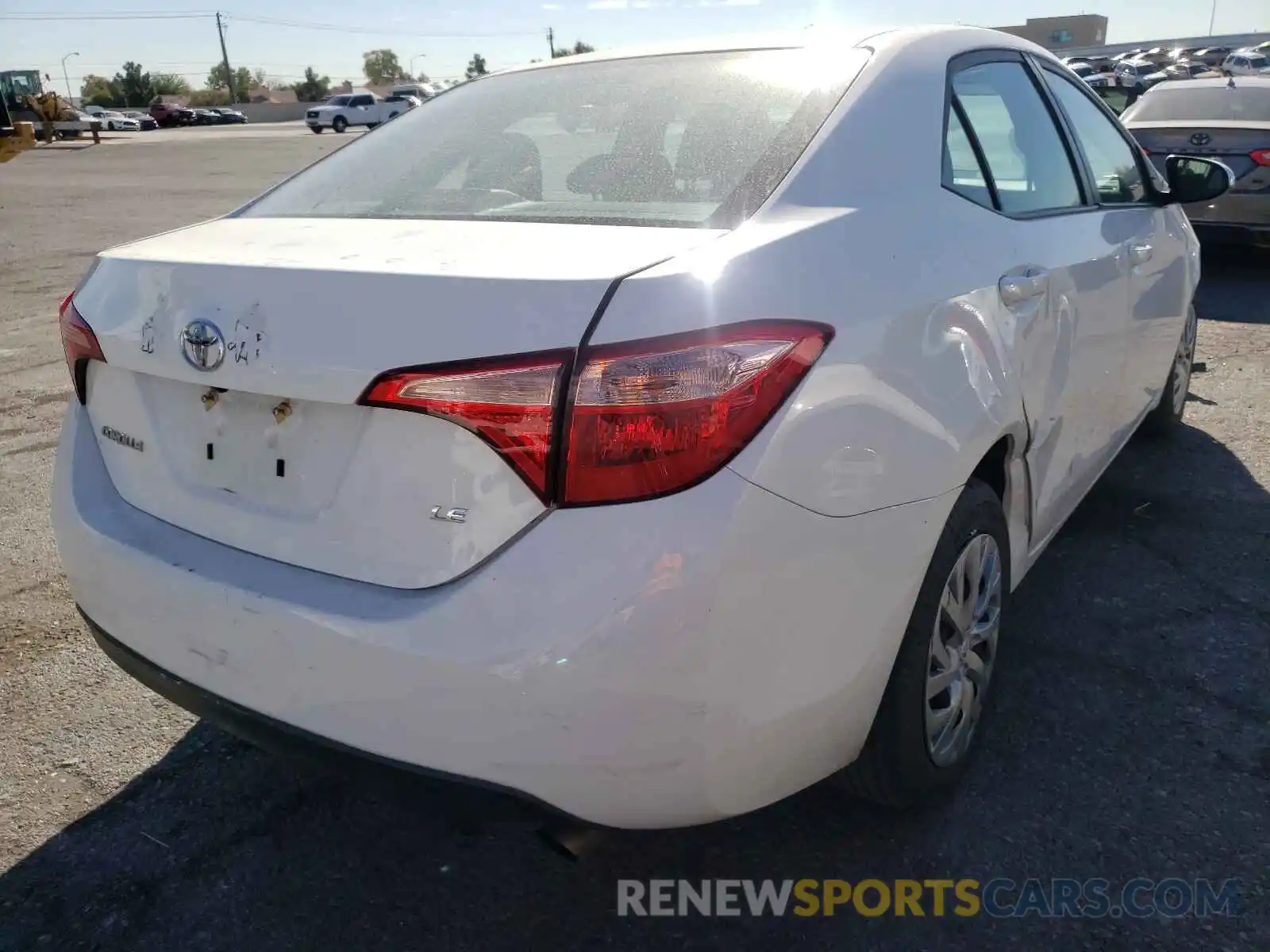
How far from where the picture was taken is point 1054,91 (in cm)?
327

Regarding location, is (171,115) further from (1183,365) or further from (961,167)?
(961,167)

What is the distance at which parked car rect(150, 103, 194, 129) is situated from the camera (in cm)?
6594

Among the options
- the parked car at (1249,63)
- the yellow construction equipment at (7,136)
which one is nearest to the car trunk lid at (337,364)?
the yellow construction equipment at (7,136)

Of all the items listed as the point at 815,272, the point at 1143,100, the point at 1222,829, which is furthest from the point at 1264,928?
the point at 1143,100

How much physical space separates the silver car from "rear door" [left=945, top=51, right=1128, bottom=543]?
530cm

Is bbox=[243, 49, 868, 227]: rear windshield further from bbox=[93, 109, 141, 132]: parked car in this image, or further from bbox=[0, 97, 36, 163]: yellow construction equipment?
bbox=[93, 109, 141, 132]: parked car

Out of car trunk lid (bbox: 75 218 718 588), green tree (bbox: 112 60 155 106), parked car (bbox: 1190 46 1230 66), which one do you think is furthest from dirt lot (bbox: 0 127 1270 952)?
green tree (bbox: 112 60 155 106)

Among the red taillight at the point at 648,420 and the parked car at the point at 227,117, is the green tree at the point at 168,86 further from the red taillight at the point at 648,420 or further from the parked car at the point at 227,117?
the red taillight at the point at 648,420

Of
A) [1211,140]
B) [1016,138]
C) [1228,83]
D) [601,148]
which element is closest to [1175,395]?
[1016,138]

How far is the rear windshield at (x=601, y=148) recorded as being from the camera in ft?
6.72

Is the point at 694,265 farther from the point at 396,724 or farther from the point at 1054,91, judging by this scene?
the point at 1054,91

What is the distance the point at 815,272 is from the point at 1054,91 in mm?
1973

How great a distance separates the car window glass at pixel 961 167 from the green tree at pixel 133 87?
10661 centimetres

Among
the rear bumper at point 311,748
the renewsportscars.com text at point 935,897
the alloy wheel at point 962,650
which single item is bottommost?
the renewsportscars.com text at point 935,897
